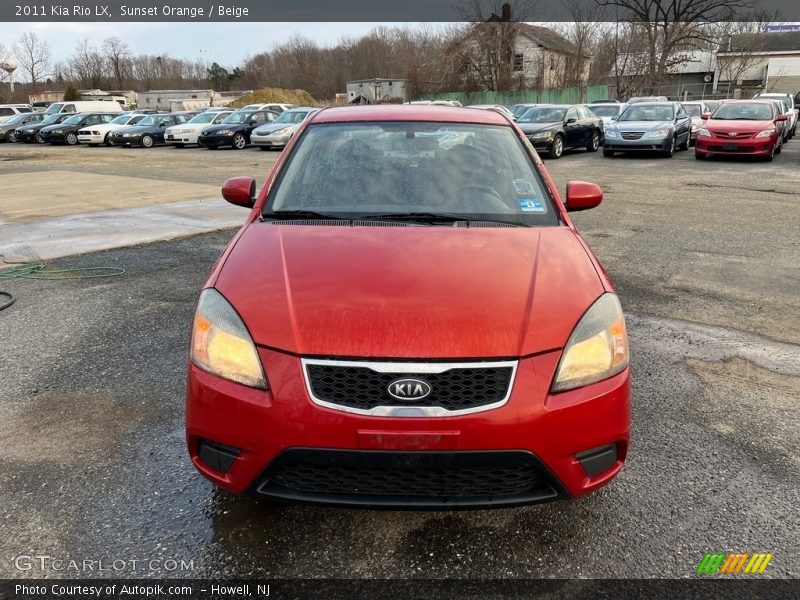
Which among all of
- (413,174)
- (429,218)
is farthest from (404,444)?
(413,174)

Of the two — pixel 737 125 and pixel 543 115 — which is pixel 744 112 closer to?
pixel 737 125

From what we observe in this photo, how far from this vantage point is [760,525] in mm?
2605

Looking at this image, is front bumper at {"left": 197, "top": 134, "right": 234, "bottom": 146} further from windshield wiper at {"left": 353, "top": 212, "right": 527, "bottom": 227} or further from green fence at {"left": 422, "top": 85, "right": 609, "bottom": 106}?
windshield wiper at {"left": 353, "top": 212, "right": 527, "bottom": 227}

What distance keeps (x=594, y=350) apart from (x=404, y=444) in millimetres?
822

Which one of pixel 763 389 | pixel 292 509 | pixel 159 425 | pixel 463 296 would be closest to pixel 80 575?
pixel 292 509

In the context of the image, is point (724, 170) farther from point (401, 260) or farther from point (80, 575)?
point (80, 575)

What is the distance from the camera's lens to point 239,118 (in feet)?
90.5

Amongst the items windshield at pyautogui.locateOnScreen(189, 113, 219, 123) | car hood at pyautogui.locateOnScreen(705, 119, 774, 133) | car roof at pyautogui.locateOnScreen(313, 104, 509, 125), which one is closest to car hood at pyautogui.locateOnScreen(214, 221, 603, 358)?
car roof at pyautogui.locateOnScreen(313, 104, 509, 125)

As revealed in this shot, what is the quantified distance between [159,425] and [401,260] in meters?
1.76

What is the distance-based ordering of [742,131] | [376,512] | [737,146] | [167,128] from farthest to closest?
[167,128]
[737,146]
[742,131]
[376,512]

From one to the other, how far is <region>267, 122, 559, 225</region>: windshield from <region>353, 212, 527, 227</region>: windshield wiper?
2 centimetres

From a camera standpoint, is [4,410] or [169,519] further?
[4,410]

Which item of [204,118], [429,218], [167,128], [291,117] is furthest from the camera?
[204,118]
